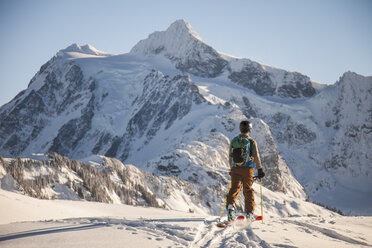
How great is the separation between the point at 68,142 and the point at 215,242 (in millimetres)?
173201

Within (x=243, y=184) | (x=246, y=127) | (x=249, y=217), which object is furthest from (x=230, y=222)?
(x=246, y=127)

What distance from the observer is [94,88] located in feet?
621

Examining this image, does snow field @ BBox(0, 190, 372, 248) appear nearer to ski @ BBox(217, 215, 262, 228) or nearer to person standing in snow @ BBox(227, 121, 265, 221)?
ski @ BBox(217, 215, 262, 228)

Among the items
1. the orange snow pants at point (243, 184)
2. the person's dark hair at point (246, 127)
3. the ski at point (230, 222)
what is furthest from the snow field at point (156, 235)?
the person's dark hair at point (246, 127)

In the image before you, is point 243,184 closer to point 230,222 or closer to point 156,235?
point 230,222

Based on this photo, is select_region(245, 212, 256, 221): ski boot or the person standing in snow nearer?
select_region(245, 212, 256, 221): ski boot

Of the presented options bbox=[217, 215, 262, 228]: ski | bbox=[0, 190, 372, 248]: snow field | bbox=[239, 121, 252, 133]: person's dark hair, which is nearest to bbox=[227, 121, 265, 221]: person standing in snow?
bbox=[239, 121, 252, 133]: person's dark hair

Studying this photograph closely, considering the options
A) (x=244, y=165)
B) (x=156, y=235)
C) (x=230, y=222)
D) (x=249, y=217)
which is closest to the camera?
(x=156, y=235)

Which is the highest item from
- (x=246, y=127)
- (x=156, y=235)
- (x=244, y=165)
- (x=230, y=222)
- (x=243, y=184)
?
(x=246, y=127)

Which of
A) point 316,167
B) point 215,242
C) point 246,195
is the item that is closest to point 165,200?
point 246,195

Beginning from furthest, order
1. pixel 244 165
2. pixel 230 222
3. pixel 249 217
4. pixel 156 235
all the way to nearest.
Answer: pixel 244 165 < pixel 249 217 < pixel 230 222 < pixel 156 235

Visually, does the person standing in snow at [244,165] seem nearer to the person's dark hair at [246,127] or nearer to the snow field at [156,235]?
the person's dark hair at [246,127]

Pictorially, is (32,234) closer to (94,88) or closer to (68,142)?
(68,142)

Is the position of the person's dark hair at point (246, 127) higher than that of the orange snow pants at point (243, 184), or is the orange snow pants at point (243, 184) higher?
the person's dark hair at point (246, 127)
